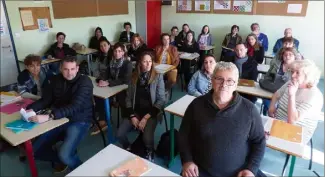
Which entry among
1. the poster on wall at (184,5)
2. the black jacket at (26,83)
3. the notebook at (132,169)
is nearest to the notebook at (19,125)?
the black jacket at (26,83)

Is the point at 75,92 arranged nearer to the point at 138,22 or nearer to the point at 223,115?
the point at 223,115

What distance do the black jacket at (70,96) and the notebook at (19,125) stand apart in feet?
0.98

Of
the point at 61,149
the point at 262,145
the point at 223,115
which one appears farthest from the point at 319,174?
the point at 61,149

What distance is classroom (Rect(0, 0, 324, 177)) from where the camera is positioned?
1.56 meters

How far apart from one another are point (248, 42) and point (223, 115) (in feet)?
13.2

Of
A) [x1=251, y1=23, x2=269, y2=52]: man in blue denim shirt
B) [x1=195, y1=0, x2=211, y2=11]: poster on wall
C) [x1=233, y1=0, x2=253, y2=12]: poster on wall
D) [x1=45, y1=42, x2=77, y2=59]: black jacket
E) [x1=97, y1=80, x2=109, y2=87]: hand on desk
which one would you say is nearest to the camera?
[x1=97, y1=80, x2=109, y2=87]: hand on desk

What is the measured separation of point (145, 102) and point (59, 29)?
3976 millimetres

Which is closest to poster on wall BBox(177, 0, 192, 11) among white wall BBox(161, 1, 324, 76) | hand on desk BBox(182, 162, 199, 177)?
white wall BBox(161, 1, 324, 76)

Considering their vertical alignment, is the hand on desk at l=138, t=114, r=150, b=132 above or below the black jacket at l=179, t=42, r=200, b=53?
below

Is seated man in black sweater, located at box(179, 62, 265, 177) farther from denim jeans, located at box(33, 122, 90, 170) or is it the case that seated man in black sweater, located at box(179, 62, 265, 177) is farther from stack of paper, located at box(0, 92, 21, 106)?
stack of paper, located at box(0, 92, 21, 106)

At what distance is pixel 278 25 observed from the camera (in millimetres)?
5957

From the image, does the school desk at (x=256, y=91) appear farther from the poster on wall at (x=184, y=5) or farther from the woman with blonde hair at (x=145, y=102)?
the poster on wall at (x=184, y=5)

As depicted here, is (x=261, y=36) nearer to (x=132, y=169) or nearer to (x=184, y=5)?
(x=184, y=5)

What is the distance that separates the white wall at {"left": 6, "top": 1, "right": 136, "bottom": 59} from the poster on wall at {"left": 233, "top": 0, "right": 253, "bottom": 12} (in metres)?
3.09
